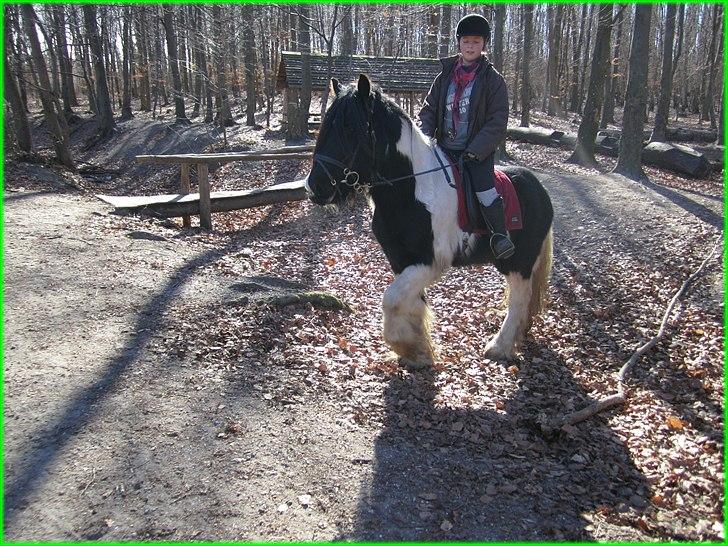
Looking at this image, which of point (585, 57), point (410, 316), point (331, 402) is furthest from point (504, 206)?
point (585, 57)

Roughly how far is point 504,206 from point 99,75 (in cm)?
2541

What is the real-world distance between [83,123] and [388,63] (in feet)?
64.4

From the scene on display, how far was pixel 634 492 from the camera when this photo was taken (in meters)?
3.66

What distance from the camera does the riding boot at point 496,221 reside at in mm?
4934

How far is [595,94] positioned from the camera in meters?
Answer: 15.3

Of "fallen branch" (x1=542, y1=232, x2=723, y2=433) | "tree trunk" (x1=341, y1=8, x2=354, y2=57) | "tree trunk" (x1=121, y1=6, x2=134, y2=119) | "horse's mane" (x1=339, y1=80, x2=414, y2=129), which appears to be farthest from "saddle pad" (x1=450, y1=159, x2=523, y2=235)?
"tree trunk" (x1=121, y1=6, x2=134, y2=119)

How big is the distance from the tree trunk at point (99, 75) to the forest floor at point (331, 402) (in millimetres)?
19255

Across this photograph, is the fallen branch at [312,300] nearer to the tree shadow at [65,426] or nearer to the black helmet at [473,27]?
the tree shadow at [65,426]

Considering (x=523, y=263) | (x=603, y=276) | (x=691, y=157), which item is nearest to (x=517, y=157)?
(x=691, y=157)

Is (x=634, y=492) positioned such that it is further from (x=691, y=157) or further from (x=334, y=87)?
(x=691, y=157)

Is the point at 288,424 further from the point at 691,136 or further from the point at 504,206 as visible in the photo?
the point at 691,136

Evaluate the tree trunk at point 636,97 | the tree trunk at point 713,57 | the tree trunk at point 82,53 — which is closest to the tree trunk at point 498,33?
the tree trunk at point 636,97

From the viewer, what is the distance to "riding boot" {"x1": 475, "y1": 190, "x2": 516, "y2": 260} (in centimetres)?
493

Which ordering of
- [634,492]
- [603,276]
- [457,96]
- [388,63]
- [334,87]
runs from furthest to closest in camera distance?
[388,63] < [603,276] < [457,96] < [334,87] < [634,492]
